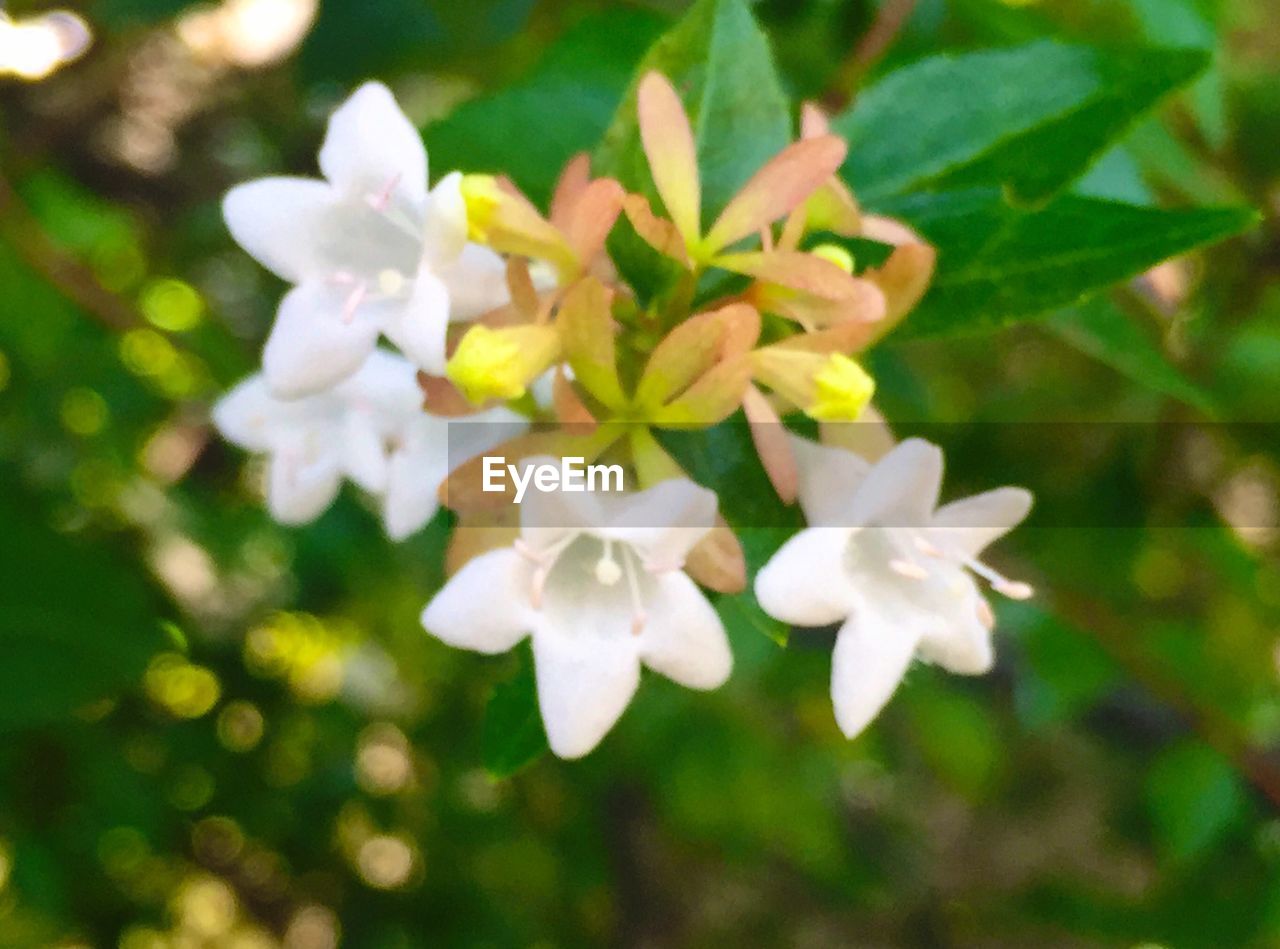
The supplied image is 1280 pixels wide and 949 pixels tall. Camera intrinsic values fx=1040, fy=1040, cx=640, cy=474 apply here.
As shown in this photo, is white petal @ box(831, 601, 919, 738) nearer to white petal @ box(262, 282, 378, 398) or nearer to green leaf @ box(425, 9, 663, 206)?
white petal @ box(262, 282, 378, 398)

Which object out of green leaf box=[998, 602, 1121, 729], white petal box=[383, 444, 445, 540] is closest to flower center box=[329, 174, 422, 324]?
white petal box=[383, 444, 445, 540]

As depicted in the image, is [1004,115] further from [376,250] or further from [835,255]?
[376,250]

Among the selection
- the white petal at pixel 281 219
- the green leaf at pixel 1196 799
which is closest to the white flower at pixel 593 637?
the white petal at pixel 281 219

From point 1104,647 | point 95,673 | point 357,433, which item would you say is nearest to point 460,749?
point 95,673

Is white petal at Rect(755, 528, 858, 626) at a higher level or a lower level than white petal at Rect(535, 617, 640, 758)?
higher

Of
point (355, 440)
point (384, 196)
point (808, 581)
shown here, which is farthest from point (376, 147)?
point (808, 581)

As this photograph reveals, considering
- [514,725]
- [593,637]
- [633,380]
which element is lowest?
[514,725]
